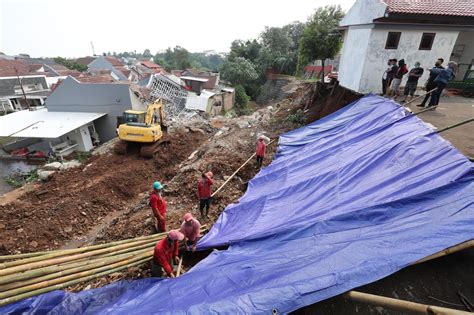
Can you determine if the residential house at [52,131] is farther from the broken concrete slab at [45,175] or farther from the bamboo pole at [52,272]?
the bamboo pole at [52,272]

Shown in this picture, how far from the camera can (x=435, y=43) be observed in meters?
10.1

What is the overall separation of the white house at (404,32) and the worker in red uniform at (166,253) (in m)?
10.4

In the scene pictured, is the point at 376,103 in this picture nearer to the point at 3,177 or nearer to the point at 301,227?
the point at 301,227

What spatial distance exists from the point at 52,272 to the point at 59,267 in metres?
0.10

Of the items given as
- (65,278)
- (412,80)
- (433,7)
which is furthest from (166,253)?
(433,7)

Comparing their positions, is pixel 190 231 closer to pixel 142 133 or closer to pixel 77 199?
pixel 77 199

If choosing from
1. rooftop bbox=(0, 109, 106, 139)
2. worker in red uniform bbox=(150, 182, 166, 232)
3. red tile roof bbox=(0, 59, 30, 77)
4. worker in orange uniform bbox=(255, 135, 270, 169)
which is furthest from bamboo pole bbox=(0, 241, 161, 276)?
red tile roof bbox=(0, 59, 30, 77)

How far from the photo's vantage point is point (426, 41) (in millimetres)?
10141

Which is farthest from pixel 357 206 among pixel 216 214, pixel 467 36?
pixel 467 36

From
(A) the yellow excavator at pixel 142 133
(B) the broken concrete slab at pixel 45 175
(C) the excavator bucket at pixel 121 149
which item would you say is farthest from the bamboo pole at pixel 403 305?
(B) the broken concrete slab at pixel 45 175

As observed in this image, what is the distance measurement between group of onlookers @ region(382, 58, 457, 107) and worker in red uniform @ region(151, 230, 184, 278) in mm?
8176

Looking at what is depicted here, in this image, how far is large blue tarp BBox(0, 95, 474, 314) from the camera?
97.6 inches

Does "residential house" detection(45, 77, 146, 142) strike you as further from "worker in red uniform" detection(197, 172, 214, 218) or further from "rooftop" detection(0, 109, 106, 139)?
"worker in red uniform" detection(197, 172, 214, 218)

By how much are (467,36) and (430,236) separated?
46.4 ft
